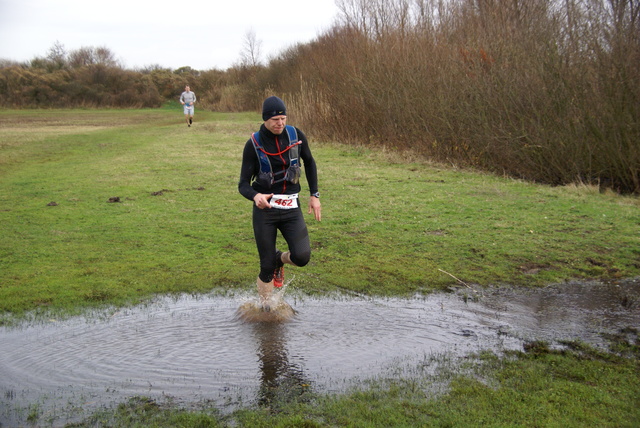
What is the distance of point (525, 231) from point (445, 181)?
5.49 m

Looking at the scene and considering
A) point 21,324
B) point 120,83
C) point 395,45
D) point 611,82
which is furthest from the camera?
point 120,83

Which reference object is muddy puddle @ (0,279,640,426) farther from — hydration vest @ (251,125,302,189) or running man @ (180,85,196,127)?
running man @ (180,85,196,127)

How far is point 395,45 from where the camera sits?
21891 mm

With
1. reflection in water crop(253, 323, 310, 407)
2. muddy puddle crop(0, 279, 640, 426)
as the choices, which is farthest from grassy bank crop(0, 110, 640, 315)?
reflection in water crop(253, 323, 310, 407)

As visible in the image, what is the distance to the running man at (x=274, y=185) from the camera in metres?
6.29

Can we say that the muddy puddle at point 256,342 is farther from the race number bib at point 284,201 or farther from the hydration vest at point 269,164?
the hydration vest at point 269,164

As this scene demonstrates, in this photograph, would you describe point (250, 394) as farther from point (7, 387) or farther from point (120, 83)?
point (120, 83)

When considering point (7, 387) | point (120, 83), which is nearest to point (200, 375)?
point (7, 387)

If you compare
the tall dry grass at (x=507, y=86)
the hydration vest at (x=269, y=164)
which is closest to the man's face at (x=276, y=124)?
the hydration vest at (x=269, y=164)

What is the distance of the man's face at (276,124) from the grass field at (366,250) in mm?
2200

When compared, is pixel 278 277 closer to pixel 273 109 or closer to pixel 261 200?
pixel 261 200

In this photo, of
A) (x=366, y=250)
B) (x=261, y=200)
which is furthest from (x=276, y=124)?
(x=366, y=250)

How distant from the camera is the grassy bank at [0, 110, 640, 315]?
25.8 ft

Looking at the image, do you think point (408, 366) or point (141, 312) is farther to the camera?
point (141, 312)
